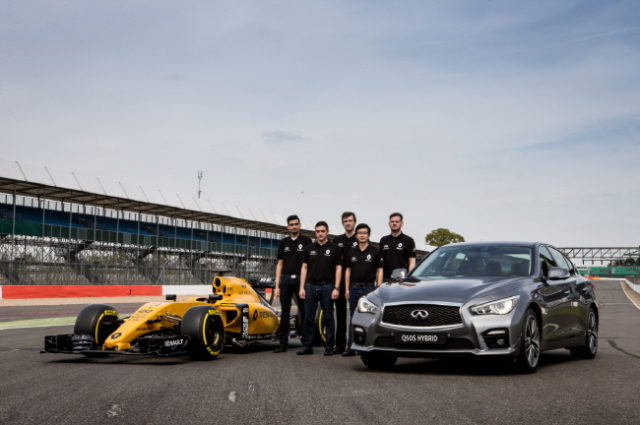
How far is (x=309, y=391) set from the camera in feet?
24.6

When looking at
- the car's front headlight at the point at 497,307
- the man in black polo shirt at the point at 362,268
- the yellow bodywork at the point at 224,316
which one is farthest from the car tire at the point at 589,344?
the yellow bodywork at the point at 224,316

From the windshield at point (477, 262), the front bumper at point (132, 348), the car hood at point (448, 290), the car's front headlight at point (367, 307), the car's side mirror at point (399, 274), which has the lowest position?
the front bumper at point (132, 348)

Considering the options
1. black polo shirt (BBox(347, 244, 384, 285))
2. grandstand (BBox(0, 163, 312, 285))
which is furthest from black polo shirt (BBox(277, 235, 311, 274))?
grandstand (BBox(0, 163, 312, 285))

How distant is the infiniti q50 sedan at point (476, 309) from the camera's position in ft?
28.0

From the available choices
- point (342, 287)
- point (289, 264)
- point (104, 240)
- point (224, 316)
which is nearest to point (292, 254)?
point (289, 264)

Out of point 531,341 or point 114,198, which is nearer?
point 531,341

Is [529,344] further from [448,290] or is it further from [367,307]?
[367,307]

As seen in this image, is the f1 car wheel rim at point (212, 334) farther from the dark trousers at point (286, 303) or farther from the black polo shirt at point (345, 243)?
the black polo shirt at point (345, 243)

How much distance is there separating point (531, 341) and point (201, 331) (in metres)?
4.03

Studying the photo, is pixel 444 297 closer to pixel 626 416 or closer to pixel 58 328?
pixel 626 416

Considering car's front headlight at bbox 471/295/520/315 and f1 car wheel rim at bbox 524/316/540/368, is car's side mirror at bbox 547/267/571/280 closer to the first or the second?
f1 car wheel rim at bbox 524/316/540/368

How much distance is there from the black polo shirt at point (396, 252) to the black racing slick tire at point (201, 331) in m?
2.72

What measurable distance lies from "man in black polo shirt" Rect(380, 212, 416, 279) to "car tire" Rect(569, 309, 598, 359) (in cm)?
255

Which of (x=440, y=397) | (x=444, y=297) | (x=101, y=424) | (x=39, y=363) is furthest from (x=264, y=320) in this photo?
(x=101, y=424)
